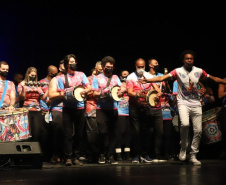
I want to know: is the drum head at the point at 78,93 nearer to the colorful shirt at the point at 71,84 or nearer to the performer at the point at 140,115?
the colorful shirt at the point at 71,84

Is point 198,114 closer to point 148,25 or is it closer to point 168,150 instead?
point 168,150

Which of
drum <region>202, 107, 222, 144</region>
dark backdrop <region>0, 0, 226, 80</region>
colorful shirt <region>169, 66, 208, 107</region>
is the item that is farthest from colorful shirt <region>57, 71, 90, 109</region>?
dark backdrop <region>0, 0, 226, 80</region>

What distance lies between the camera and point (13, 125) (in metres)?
6.69

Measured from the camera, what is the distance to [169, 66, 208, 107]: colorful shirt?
7.29 metres

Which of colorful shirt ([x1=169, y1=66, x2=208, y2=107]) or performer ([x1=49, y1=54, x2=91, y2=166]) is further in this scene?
colorful shirt ([x1=169, y1=66, x2=208, y2=107])

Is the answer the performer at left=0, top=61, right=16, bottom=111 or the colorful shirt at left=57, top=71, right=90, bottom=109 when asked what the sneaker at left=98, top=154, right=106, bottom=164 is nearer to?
the colorful shirt at left=57, top=71, right=90, bottom=109

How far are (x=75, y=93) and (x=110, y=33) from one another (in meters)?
4.46

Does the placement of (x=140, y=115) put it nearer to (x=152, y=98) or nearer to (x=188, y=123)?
(x=152, y=98)

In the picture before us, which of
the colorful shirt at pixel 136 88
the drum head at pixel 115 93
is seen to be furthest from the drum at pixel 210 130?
the drum head at pixel 115 93

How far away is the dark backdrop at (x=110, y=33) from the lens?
1036cm

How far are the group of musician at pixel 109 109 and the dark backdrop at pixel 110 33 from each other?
2.38 metres

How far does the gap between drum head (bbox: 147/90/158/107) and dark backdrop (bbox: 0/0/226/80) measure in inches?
128

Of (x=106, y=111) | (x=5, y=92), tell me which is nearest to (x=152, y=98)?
(x=106, y=111)

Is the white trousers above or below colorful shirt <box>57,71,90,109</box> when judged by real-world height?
below
